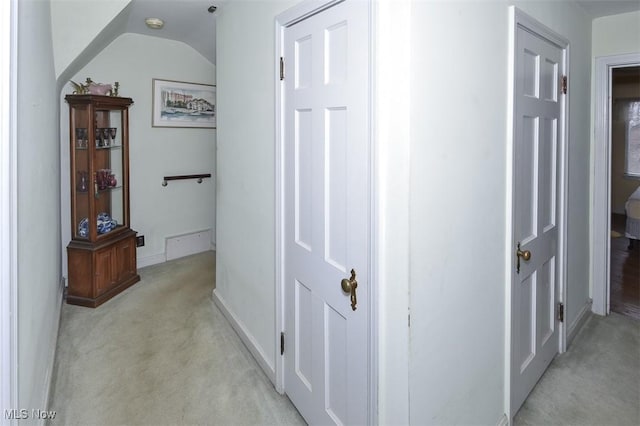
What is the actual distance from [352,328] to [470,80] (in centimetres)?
106

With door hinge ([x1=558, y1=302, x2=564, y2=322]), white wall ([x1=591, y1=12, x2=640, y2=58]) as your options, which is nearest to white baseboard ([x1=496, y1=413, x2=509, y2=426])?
door hinge ([x1=558, y1=302, x2=564, y2=322])

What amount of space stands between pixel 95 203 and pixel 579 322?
3.90 metres

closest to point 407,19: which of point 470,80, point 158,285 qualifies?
point 470,80

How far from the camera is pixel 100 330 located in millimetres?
2797

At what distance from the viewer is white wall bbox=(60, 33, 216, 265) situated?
3.87 m

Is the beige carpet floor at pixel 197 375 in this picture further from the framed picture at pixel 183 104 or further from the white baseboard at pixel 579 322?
the framed picture at pixel 183 104

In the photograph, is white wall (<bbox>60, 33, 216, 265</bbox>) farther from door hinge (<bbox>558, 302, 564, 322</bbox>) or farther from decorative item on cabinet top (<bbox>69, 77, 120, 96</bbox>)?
door hinge (<bbox>558, 302, 564, 322</bbox>)

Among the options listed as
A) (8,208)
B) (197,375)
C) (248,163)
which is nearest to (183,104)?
(248,163)

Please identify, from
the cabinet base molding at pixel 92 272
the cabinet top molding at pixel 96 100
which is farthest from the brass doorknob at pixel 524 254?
the cabinet top molding at pixel 96 100

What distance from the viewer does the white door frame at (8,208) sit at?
1.00m

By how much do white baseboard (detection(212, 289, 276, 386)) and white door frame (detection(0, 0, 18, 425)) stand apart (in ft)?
4.22

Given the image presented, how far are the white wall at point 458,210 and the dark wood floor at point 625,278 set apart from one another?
2.10 m

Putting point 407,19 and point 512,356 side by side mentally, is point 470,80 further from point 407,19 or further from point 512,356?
point 512,356

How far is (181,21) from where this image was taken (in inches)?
136
